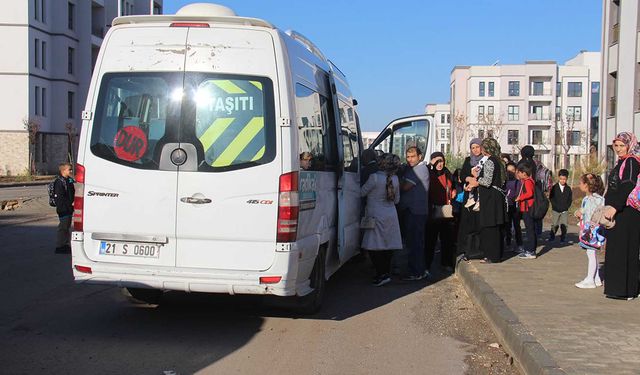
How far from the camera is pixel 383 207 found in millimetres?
9242

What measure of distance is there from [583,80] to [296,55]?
96146 millimetres

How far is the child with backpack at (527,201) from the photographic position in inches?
460

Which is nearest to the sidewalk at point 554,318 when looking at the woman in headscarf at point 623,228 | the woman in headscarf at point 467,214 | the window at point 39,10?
the woman in headscarf at point 623,228

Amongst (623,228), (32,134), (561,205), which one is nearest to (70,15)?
(32,134)

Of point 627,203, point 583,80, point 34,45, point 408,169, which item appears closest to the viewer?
point 627,203

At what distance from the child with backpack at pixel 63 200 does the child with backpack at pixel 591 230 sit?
8.66m

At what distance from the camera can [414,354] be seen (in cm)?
623

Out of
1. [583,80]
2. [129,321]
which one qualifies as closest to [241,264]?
[129,321]

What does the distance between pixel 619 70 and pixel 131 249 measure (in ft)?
85.5

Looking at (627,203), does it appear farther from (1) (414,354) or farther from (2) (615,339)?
(1) (414,354)

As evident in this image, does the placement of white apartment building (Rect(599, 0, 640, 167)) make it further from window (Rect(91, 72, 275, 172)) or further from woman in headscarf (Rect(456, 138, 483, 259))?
window (Rect(91, 72, 275, 172))

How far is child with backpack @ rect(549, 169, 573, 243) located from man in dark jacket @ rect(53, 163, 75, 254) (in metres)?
10.2

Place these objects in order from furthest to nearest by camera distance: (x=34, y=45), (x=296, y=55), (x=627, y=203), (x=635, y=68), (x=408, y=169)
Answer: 1. (x=34, y=45)
2. (x=635, y=68)
3. (x=408, y=169)
4. (x=627, y=203)
5. (x=296, y=55)

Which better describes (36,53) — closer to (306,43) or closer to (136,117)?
(306,43)
